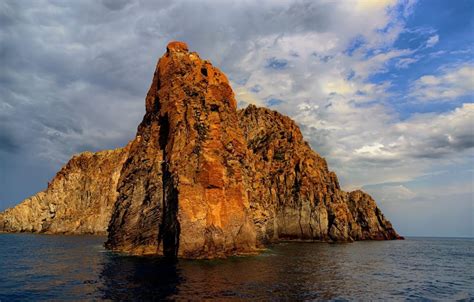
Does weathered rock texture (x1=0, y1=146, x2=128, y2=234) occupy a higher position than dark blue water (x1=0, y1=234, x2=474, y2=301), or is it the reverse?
weathered rock texture (x1=0, y1=146, x2=128, y2=234)

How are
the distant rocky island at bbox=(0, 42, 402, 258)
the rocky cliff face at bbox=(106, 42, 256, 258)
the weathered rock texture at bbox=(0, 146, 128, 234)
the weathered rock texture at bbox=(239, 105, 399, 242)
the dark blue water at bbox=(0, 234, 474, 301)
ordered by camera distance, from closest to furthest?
the dark blue water at bbox=(0, 234, 474, 301), the rocky cliff face at bbox=(106, 42, 256, 258), the distant rocky island at bbox=(0, 42, 402, 258), the weathered rock texture at bbox=(239, 105, 399, 242), the weathered rock texture at bbox=(0, 146, 128, 234)

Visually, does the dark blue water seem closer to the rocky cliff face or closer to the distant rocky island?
the distant rocky island

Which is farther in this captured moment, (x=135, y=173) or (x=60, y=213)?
(x=60, y=213)

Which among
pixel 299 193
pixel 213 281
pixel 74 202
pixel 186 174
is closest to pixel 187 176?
pixel 186 174

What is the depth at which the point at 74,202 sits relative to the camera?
533 ft

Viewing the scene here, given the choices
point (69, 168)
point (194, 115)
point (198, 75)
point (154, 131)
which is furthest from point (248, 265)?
point (69, 168)

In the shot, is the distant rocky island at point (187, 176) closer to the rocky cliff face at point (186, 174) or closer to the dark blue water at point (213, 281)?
the rocky cliff face at point (186, 174)

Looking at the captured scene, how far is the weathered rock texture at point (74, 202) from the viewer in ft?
507

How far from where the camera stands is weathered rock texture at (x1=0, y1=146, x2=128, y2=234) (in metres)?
154

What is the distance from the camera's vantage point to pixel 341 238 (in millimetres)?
117250

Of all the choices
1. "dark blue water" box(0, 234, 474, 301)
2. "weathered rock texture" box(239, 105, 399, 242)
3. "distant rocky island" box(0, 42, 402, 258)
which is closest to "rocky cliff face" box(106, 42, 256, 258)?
"distant rocky island" box(0, 42, 402, 258)

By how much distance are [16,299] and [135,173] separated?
35.4 m

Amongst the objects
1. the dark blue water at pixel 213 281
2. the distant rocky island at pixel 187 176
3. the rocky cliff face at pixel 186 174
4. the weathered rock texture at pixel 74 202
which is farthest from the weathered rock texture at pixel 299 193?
the weathered rock texture at pixel 74 202

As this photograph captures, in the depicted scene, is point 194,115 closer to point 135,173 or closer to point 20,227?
point 135,173
